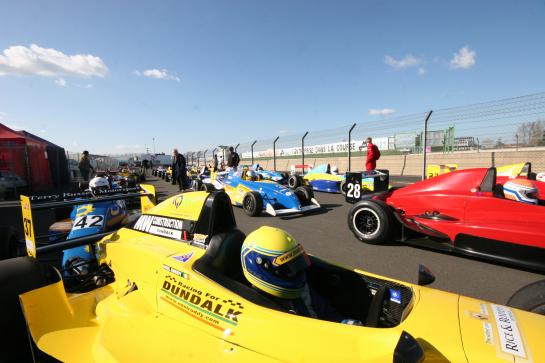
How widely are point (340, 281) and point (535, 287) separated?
3.92 ft

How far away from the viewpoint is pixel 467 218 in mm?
4039

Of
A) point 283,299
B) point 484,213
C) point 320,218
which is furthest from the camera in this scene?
point 320,218

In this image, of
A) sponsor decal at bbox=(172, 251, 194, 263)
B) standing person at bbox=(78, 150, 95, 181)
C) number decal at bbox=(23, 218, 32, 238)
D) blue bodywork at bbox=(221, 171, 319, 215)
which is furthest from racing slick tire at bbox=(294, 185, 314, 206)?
standing person at bbox=(78, 150, 95, 181)

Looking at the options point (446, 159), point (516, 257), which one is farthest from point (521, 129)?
point (516, 257)

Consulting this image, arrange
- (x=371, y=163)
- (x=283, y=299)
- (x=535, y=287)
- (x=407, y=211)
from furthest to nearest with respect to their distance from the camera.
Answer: (x=371, y=163), (x=407, y=211), (x=535, y=287), (x=283, y=299)

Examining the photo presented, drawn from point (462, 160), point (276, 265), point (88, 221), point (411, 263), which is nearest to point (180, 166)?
point (88, 221)

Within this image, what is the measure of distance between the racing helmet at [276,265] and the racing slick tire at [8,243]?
3103mm

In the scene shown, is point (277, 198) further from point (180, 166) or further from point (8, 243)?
point (180, 166)

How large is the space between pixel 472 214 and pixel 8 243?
5647mm

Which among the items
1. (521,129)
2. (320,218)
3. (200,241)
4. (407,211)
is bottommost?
(320,218)

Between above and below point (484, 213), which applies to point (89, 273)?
below

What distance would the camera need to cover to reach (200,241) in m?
2.38

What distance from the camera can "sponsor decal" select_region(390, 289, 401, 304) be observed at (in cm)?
187

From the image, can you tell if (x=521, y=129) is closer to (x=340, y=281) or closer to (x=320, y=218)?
(x=320, y=218)
